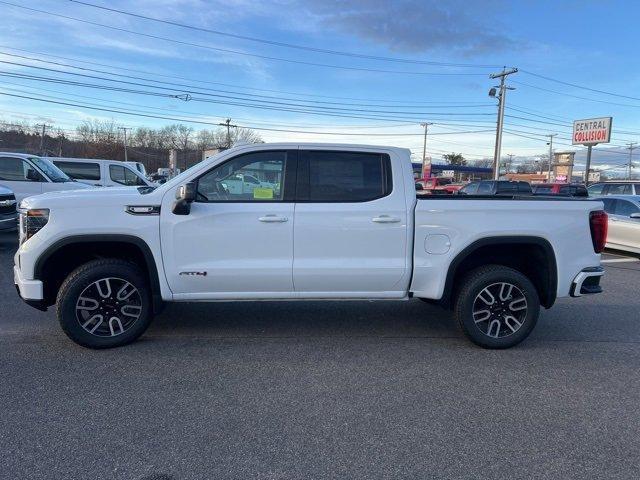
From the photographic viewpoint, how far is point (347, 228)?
185 inches

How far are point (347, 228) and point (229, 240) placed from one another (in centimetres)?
110

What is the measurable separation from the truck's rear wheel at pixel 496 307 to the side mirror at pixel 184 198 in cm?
274

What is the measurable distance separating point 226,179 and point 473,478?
10.6 feet

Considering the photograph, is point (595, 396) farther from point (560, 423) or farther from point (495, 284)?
point (495, 284)

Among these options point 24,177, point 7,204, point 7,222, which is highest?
point 24,177

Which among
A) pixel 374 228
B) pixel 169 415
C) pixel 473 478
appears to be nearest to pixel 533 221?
pixel 374 228

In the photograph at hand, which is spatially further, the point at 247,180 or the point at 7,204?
the point at 7,204

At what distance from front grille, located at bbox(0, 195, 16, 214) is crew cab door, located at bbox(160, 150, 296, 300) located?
767 cm

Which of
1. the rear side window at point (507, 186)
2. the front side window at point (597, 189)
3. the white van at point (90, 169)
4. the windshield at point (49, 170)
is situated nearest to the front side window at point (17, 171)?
the windshield at point (49, 170)

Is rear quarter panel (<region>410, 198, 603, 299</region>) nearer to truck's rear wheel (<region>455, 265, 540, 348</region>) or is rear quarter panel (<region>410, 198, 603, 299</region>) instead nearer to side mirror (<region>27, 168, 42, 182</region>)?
truck's rear wheel (<region>455, 265, 540, 348</region>)

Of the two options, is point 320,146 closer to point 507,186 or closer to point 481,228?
point 481,228

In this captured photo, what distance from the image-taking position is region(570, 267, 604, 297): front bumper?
4949 millimetres

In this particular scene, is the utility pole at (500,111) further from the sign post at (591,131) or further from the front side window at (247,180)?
the front side window at (247,180)

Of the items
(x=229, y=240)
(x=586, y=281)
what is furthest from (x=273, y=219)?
(x=586, y=281)
